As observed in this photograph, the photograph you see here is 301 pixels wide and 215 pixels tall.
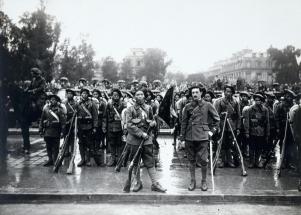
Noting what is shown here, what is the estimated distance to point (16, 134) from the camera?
18.8m

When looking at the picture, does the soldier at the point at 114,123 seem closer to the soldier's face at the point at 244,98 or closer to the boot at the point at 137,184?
the boot at the point at 137,184

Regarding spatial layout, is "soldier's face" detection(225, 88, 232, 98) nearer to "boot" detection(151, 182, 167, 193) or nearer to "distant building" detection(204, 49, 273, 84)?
"boot" detection(151, 182, 167, 193)

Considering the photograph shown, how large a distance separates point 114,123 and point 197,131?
338cm

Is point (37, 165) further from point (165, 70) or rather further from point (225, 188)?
point (165, 70)

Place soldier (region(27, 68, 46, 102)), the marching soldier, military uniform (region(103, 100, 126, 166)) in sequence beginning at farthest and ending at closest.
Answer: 1. soldier (region(27, 68, 46, 102))
2. the marching soldier
3. military uniform (region(103, 100, 126, 166))

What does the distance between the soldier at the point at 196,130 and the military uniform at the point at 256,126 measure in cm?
263

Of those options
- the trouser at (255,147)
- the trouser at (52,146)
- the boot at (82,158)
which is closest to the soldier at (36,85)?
the trouser at (52,146)

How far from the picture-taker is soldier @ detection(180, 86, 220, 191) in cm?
905

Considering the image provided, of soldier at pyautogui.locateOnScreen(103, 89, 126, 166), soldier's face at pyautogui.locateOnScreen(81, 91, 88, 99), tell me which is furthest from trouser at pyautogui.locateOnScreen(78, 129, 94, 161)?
soldier's face at pyautogui.locateOnScreen(81, 91, 88, 99)

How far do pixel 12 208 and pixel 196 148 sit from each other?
4.05m

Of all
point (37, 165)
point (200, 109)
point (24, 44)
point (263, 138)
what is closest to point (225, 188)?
point (200, 109)

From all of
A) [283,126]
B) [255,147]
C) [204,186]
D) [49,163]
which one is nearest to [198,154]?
[204,186]

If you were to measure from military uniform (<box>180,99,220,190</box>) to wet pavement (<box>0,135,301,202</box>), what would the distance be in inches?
25.5

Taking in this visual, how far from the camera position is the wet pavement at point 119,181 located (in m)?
8.52
